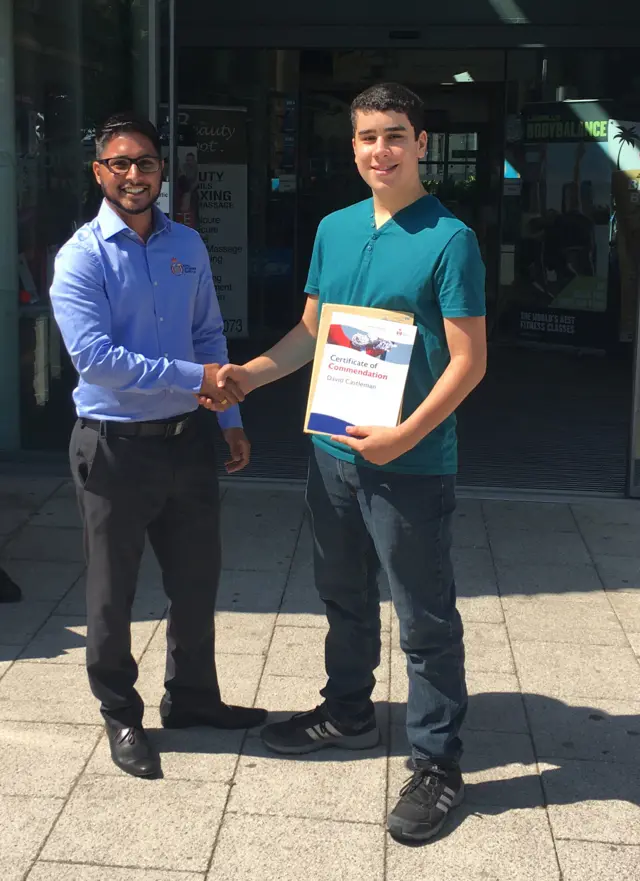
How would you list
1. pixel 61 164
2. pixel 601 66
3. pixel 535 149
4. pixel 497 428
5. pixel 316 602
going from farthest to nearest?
pixel 535 149
pixel 601 66
pixel 497 428
pixel 61 164
pixel 316 602

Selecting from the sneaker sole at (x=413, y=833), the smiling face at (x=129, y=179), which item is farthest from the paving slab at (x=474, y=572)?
the smiling face at (x=129, y=179)

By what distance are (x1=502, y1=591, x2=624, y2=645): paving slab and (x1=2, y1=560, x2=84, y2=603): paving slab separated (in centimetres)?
194

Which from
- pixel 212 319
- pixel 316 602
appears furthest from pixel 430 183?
pixel 212 319

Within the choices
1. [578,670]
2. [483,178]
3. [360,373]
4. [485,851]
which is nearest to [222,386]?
[360,373]

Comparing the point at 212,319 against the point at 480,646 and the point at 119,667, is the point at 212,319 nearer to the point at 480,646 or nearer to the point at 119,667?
the point at 119,667

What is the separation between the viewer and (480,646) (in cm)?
469

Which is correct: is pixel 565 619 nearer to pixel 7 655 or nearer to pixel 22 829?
pixel 7 655

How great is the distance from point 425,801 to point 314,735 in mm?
548

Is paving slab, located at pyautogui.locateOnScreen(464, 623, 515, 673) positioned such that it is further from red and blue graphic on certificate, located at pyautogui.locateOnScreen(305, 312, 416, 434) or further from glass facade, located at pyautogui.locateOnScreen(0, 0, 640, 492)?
glass facade, located at pyautogui.locateOnScreen(0, 0, 640, 492)

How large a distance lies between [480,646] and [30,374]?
3.97m

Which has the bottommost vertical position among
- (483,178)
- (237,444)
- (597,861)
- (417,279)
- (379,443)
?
(597,861)

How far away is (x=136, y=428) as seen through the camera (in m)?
3.57

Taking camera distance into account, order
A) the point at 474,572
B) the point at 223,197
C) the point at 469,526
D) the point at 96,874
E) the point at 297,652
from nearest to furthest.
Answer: the point at 96,874 < the point at 297,652 < the point at 474,572 < the point at 469,526 < the point at 223,197

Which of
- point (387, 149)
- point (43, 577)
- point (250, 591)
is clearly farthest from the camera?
Answer: point (43, 577)
